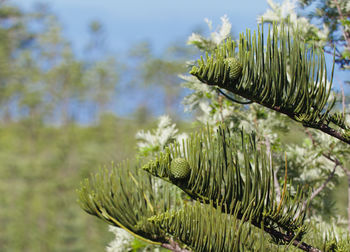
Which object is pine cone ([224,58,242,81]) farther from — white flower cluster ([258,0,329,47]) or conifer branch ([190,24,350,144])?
white flower cluster ([258,0,329,47])

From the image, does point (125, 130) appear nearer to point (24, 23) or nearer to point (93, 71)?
point (93, 71)

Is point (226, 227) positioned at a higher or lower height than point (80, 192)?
higher

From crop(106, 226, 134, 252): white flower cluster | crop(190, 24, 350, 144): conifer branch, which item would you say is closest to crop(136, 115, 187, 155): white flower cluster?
crop(106, 226, 134, 252): white flower cluster

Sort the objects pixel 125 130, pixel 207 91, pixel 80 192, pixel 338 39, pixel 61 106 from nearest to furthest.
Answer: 1. pixel 80 192
2. pixel 207 91
3. pixel 338 39
4. pixel 125 130
5. pixel 61 106

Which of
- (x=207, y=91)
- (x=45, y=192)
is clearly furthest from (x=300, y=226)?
(x=45, y=192)

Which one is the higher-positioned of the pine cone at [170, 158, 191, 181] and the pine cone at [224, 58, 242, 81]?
the pine cone at [224, 58, 242, 81]

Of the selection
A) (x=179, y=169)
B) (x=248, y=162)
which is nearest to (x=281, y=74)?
(x=248, y=162)

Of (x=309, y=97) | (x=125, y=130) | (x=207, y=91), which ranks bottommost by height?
(x=125, y=130)

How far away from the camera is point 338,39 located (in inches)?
113

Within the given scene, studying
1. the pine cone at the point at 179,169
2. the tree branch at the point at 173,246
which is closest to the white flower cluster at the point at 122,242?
the tree branch at the point at 173,246

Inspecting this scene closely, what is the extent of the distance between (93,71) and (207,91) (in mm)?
42863

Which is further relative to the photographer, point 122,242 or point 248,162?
point 122,242

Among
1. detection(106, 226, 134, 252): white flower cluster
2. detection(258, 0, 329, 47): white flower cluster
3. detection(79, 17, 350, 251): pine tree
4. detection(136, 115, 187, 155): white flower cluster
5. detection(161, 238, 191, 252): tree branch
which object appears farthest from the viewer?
detection(258, 0, 329, 47): white flower cluster

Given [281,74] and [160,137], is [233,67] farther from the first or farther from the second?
[160,137]
